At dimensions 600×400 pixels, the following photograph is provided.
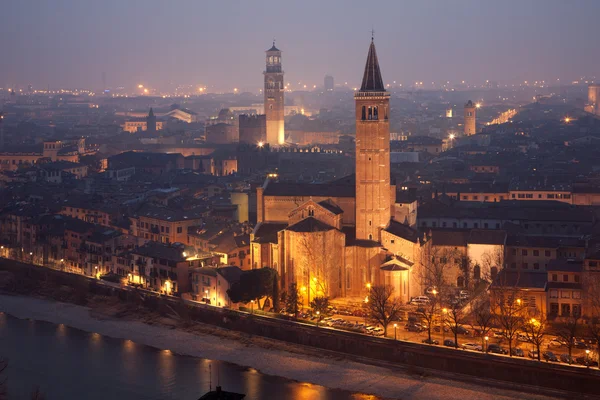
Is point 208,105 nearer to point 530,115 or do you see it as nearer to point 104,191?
point 530,115

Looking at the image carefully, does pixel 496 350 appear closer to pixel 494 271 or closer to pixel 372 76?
pixel 494 271

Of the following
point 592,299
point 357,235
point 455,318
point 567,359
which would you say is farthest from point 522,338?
point 357,235

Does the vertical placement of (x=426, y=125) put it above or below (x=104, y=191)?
above

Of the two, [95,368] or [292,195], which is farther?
[292,195]

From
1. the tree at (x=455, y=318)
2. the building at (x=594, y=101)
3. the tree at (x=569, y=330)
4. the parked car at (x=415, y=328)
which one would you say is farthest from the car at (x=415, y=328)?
the building at (x=594, y=101)

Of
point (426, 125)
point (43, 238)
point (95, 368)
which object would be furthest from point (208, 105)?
point (95, 368)

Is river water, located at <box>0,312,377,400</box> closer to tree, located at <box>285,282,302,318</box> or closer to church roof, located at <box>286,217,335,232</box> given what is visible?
tree, located at <box>285,282,302,318</box>
